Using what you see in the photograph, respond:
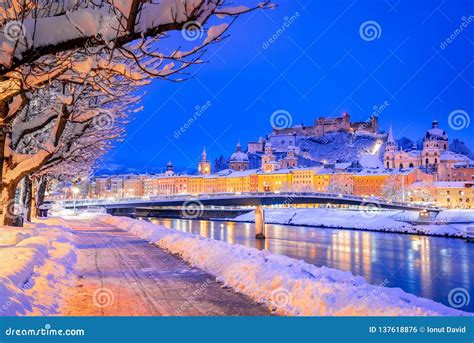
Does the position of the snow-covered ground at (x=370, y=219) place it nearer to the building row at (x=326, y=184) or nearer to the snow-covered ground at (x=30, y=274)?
the building row at (x=326, y=184)

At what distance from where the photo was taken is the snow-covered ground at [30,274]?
25.5 ft

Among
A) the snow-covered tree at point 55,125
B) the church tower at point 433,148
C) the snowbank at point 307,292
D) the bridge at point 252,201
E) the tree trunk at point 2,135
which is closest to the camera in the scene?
the snowbank at point 307,292

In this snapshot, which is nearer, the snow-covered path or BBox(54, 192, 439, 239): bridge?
the snow-covered path

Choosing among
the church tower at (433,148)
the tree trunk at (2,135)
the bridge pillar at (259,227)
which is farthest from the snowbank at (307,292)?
the church tower at (433,148)

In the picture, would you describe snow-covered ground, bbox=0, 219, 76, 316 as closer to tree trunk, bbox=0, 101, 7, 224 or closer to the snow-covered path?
the snow-covered path

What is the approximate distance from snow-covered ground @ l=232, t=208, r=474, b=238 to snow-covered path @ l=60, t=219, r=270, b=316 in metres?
37.6

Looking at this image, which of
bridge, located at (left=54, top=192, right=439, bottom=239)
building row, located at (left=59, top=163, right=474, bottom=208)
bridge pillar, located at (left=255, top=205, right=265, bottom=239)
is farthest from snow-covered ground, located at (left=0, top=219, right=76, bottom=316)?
building row, located at (left=59, top=163, right=474, bottom=208)

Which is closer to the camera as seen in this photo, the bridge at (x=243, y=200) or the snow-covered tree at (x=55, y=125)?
the snow-covered tree at (x=55, y=125)

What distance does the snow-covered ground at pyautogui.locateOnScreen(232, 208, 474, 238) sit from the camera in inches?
1975

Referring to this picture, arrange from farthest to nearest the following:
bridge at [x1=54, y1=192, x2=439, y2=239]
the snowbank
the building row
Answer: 1. the building row
2. bridge at [x1=54, y1=192, x2=439, y2=239]
3. the snowbank

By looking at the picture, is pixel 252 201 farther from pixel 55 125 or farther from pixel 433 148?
pixel 433 148

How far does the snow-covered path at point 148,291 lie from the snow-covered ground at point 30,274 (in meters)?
0.31

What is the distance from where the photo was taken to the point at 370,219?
204ft

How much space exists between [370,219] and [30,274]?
184ft
